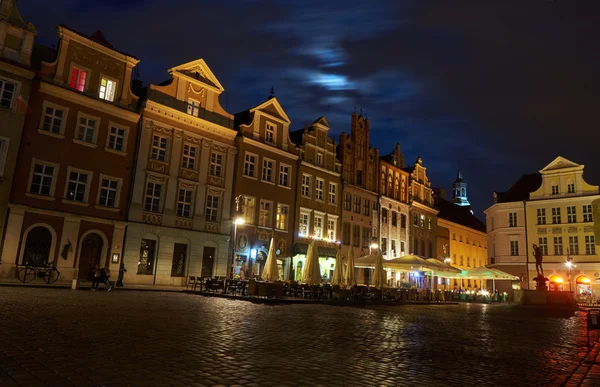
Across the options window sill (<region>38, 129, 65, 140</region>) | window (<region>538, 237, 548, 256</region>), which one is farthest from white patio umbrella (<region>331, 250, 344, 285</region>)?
window (<region>538, 237, 548, 256</region>)

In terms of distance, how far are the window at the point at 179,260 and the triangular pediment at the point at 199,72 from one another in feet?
42.9

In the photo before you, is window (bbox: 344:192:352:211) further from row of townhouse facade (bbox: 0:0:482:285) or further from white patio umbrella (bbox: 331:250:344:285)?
white patio umbrella (bbox: 331:250:344:285)

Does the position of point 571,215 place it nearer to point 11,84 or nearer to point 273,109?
point 273,109

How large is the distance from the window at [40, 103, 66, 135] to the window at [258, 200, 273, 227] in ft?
53.3

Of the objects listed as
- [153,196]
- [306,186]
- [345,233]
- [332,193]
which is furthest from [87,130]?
[345,233]

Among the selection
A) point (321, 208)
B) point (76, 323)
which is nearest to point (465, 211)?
point (321, 208)

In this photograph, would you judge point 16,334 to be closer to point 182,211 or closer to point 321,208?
point 182,211

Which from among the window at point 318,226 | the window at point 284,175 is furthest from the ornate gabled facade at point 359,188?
the window at point 284,175

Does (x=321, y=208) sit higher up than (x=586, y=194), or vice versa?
(x=586, y=194)

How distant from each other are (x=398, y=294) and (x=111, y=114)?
2353 cm

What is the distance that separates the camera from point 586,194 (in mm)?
51781

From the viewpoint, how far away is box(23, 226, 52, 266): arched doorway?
26.2 m

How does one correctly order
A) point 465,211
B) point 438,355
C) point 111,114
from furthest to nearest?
point 465,211 < point 111,114 < point 438,355

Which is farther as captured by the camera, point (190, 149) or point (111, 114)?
point (190, 149)
